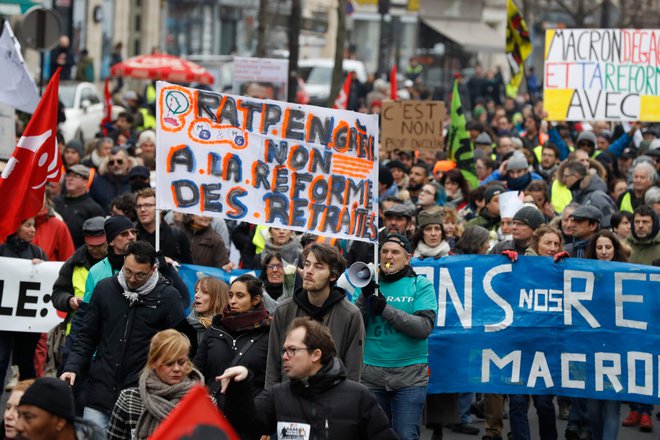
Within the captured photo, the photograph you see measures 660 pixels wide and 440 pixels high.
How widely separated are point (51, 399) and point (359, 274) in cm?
287

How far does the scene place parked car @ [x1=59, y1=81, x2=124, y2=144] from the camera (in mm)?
23609

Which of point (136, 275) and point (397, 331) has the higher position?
point (136, 275)

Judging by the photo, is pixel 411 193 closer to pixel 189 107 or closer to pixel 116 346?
pixel 189 107

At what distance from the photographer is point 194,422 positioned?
14.1 feet

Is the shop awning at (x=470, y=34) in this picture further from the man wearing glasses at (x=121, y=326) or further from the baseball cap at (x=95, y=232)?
the man wearing glasses at (x=121, y=326)

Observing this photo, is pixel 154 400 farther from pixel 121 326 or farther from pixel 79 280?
pixel 79 280

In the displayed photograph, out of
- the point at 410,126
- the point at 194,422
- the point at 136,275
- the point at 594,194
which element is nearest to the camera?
the point at 194,422

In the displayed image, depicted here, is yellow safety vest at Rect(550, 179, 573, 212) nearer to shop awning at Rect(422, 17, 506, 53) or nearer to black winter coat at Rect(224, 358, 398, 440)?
black winter coat at Rect(224, 358, 398, 440)

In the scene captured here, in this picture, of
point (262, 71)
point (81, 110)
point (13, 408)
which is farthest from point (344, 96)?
point (13, 408)

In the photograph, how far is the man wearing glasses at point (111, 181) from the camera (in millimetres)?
13797

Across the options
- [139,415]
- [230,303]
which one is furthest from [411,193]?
→ [139,415]

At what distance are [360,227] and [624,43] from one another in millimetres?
9129

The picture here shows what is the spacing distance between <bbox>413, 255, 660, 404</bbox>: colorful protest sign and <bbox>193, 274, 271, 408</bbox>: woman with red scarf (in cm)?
230

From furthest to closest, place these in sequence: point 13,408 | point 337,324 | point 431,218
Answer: point 431,218
point 337,324
point 13,408
